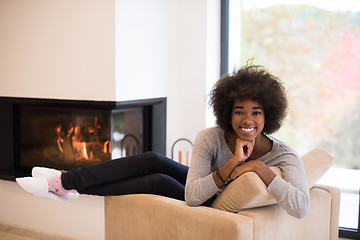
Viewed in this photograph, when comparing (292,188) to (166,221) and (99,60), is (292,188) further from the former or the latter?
(99,60)

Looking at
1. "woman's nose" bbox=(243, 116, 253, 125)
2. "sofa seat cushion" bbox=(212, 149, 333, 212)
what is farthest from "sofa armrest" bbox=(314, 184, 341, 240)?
"woman's nose" bbox=(243, 116, 253, 125)

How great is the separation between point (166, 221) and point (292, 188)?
0.54m

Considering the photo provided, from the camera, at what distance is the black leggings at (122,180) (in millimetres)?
2180

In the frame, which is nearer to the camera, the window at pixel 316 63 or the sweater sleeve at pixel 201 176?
the sweater sleeve at pixel 201 176

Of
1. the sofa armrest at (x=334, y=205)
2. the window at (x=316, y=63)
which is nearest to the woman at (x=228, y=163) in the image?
the sofa armrest at (x=334, y=205)

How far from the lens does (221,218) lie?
1763mm

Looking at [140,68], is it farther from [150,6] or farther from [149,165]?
[149,165]

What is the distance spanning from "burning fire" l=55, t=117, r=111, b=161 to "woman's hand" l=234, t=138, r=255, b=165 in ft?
5.01

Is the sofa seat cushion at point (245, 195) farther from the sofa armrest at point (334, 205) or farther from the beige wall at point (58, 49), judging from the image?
the beige wall at point (58, 49)

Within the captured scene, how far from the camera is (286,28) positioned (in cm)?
377

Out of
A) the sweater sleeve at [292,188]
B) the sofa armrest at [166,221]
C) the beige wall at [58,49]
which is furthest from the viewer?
the beige wall at [58,49]

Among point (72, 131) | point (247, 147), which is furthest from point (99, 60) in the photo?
point (247, 147)

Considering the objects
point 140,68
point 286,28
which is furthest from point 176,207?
point 286,28

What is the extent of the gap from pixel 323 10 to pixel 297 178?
2.05m
